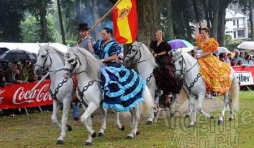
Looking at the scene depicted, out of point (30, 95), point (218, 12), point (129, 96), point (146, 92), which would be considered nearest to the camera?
point (129, 96)

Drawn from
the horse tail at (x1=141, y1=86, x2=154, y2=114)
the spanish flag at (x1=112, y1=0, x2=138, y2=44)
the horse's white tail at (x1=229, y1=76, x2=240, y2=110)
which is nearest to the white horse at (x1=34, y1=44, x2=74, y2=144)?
the horse tail at (x1=141, y1=86, x2=154, y2=114)

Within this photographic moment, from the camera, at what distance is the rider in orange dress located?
12719 mm

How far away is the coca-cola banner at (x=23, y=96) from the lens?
1667 centimetres

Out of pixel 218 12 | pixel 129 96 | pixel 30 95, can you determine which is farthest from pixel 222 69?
pixel 218 12

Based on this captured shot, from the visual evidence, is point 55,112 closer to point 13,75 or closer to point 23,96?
point 23,96

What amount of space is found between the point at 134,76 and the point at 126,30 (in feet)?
10.8

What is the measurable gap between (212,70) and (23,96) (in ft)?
22.7

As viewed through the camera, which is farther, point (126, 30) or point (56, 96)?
point (126, 30)

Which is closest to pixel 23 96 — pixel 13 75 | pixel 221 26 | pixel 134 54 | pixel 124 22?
pixel 13 75

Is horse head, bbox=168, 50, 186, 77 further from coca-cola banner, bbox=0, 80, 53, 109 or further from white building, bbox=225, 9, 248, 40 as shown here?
white building, bbox=225, 9, 248, 40

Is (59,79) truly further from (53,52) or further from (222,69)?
(222,69)

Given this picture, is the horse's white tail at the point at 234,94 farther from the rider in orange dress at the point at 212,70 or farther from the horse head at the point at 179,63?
the horse head at the point at 179,63

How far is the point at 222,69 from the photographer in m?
12.9

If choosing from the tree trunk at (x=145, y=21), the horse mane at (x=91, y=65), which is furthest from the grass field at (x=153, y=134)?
the tree trunk at (x=145, y=21)
